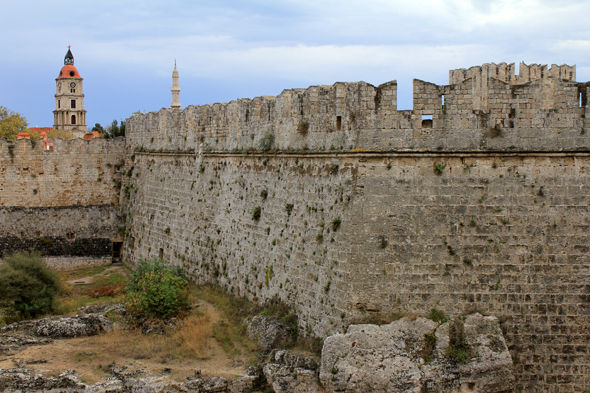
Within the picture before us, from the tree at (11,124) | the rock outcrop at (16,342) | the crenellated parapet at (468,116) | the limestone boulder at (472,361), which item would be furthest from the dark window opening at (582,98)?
the tree at (11,124)

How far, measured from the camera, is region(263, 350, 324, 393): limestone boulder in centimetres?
1156

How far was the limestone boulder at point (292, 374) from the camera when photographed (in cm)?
1156

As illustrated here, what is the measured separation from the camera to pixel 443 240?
38.0 feet

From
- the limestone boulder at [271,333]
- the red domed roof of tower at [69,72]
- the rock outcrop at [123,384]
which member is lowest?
the rock outcrop at [123,384]

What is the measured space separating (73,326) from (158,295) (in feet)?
7.25

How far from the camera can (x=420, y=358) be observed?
36.5 feet

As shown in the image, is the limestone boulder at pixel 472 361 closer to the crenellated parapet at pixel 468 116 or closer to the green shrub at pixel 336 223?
the green shrub at pixel 336 223

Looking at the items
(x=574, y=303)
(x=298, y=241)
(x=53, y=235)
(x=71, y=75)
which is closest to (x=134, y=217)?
(x=53, y=235)

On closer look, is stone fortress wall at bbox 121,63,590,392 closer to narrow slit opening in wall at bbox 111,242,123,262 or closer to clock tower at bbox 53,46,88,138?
narrow slit opening in wall at bbox 111,242,123,262

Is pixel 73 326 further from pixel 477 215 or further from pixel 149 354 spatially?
pixel 477 215

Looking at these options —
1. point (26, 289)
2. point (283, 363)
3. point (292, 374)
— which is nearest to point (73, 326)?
point (26, 289)

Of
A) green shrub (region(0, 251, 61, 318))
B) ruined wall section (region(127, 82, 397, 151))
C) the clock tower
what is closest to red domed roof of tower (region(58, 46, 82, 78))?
the clock tower

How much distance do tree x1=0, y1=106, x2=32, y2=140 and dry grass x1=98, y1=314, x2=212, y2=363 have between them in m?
39.3

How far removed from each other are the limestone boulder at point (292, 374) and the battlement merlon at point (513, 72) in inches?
420
